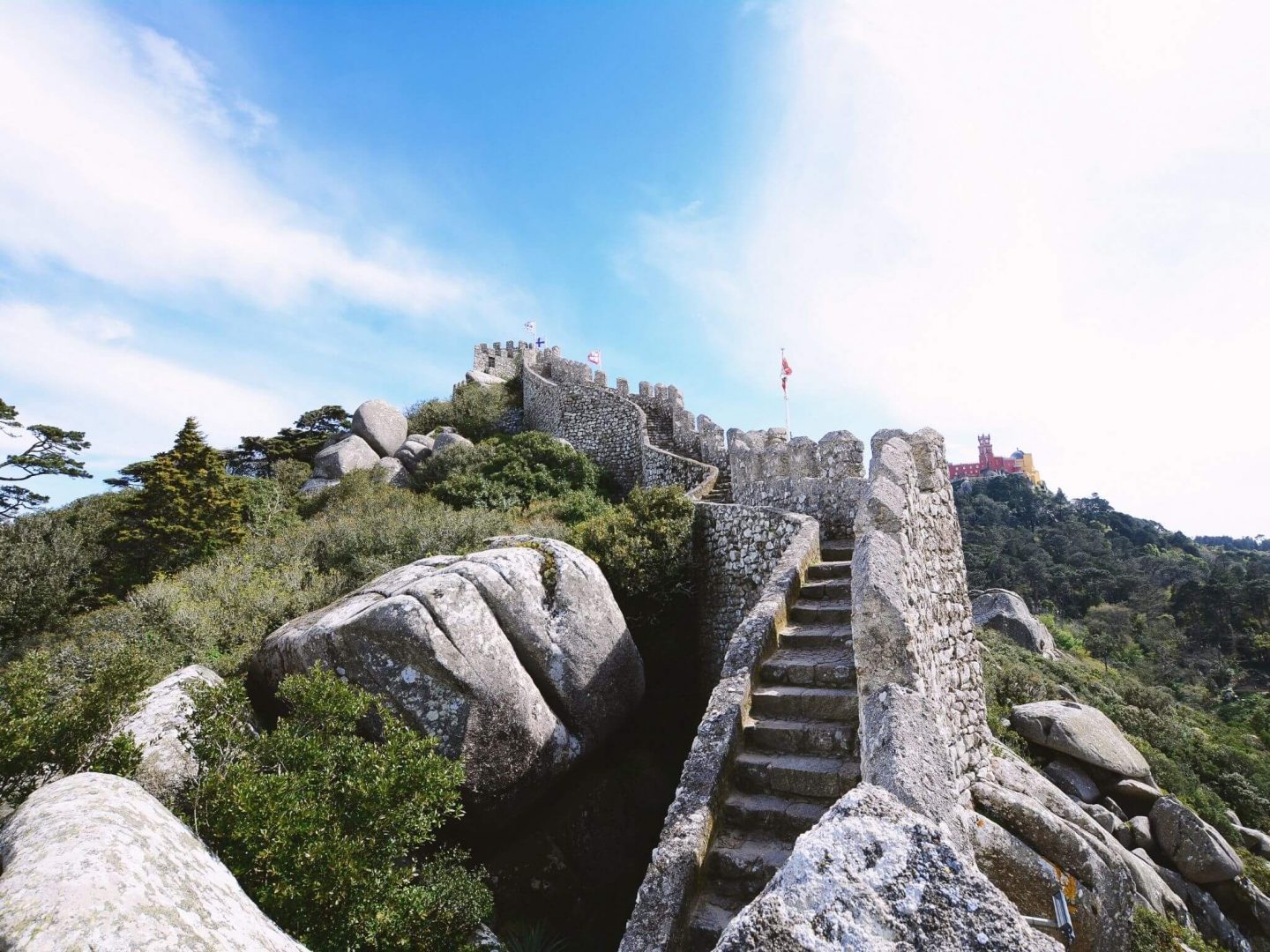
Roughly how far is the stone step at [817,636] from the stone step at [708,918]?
2.95m

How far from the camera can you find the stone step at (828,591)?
7.78 metres

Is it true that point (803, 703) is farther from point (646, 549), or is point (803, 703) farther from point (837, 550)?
point (646, 549)

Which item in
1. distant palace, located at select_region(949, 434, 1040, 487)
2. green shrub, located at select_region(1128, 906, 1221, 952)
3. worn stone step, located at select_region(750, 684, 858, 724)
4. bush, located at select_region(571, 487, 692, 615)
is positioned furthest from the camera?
distant palace, located at select_region(949, 434, 1040, 487)

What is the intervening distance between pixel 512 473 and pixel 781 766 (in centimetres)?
1534

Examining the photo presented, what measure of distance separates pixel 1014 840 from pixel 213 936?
658 centimetres

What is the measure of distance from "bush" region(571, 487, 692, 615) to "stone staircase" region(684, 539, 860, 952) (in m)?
3.88

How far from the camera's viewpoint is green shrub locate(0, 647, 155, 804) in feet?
13.6

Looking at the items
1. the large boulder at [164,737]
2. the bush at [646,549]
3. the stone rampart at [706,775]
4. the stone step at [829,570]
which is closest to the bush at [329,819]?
the large boulder at [164,737]

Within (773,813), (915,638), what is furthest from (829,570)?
(773,813)

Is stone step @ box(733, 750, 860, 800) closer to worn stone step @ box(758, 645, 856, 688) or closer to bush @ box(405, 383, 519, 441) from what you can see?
worn stone step @ box(758, 645, 856, 688)

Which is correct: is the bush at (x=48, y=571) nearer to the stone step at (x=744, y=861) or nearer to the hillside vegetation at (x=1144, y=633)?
the stone step at (x=744, y=861)

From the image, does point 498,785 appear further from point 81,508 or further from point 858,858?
point 81,508

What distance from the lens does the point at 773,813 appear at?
5238mm

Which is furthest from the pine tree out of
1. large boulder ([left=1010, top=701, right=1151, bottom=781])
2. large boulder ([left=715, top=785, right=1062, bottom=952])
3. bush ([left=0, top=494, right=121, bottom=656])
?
large boulder ([left=1010, top=701, right=1151, bottom=781])
